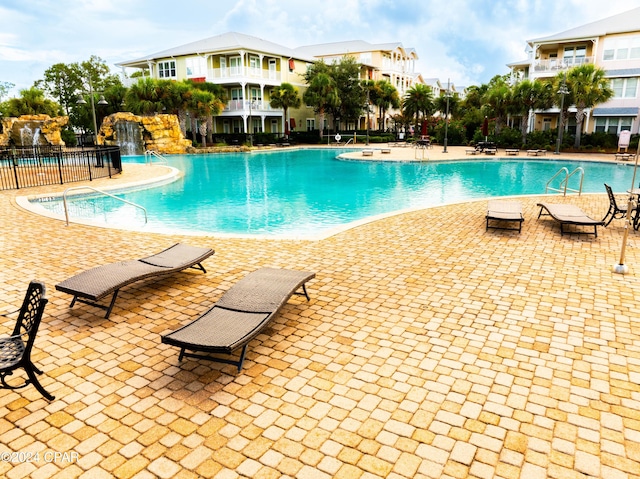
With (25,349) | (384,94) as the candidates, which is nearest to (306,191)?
(25,349)

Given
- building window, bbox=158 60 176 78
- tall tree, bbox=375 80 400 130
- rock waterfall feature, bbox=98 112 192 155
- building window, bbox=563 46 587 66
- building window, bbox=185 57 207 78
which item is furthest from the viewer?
tall tree, bbox=375 80 400 130

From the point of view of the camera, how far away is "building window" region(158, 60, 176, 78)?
150 feet

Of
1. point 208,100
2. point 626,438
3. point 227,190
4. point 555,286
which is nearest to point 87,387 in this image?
point 626,438

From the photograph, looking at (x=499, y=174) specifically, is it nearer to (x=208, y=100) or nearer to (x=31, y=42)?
(x=208, y=100)

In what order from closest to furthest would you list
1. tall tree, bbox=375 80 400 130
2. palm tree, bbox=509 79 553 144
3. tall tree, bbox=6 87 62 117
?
palm tree, bbox=509 79 553 144 < tall tree, bbox=6 87 62 117 < tall tree, bbox=375 80 400 130

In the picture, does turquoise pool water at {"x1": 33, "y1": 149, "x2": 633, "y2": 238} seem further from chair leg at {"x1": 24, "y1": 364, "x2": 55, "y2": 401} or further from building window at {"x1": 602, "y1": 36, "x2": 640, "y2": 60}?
building window at {"x1": 602, "y1": 36, "x2": 640, "y2": 60}

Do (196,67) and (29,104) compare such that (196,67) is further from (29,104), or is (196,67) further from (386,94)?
(386,94)

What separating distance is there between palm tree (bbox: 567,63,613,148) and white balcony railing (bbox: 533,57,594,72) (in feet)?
17.2

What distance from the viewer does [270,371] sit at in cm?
415

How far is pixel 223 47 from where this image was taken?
139 ft

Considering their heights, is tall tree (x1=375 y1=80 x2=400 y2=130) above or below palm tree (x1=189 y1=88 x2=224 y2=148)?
above

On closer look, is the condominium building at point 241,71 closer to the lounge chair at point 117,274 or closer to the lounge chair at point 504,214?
the lounge chair at point 504,214

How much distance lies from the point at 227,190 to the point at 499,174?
13.7m

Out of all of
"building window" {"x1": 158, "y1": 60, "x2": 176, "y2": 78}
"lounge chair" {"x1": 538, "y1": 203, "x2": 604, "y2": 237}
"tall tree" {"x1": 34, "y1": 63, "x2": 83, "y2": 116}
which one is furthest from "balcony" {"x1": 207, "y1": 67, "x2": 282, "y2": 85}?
"lounge chair" {"x1": 538, "y1": 203, "x2": 604, "y2": 237}
